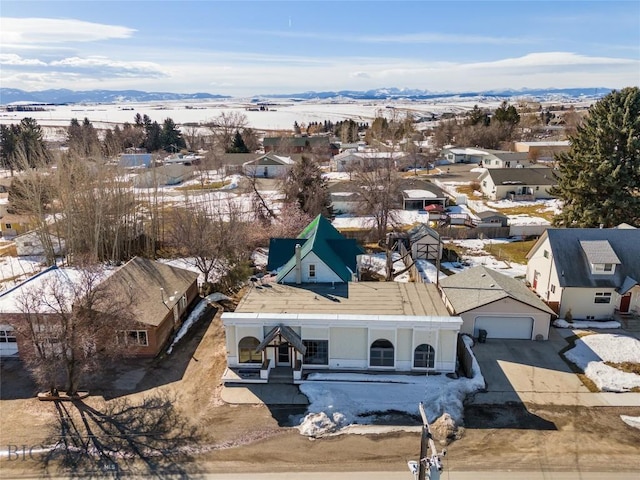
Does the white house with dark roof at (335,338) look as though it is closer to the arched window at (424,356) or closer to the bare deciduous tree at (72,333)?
the arched window at (424,356)

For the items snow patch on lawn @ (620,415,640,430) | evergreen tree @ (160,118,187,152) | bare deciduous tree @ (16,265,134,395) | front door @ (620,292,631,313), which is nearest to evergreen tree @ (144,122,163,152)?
evergreen tree @ (160,118,187,152)

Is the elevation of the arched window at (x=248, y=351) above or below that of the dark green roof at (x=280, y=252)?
below

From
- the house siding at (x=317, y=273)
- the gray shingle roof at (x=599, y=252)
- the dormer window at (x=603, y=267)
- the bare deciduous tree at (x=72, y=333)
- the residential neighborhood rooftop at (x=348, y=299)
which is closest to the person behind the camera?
the bare deciduous tree at (x=72, y=333)

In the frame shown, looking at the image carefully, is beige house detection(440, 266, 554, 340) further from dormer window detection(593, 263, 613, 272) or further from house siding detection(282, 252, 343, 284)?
house siding detection(282, 252, 343, 284)

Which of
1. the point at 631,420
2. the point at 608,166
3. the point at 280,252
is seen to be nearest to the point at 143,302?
the point at 280,252

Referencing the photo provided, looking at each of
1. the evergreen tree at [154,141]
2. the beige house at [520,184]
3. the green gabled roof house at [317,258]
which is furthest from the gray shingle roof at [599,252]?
the evergreen tree at [154,141]

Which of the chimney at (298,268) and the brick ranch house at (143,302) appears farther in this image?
the chimney at (298,268)

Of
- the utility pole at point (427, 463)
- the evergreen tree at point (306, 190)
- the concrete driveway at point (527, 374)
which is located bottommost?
the concrete driveway at point (527, 374)
